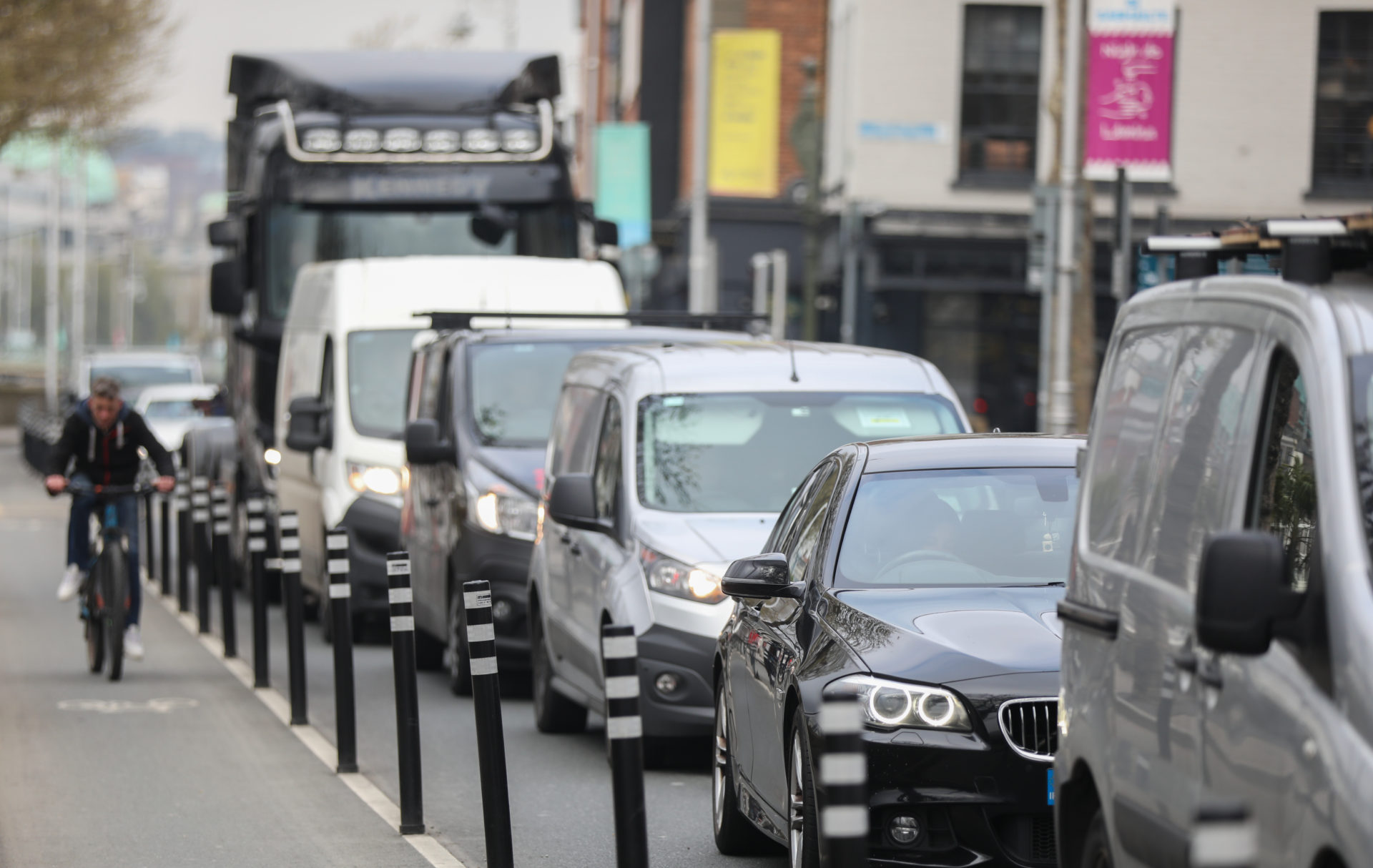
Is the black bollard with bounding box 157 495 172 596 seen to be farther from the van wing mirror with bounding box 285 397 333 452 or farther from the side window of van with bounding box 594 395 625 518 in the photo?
the side window of van with bounding box 594 395 625 518

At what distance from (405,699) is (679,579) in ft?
5.28

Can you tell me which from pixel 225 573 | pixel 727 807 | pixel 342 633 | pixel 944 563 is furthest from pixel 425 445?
pixel 944 563

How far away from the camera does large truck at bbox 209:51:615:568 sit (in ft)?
61.7

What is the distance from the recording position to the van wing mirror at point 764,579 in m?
7.21

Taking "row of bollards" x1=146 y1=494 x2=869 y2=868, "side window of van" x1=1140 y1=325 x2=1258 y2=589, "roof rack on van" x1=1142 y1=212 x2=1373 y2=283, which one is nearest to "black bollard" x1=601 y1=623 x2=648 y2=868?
"row of bollards" x1=146 y1=494 x2=869 y2=868

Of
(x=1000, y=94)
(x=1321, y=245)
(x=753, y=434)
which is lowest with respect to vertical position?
(x=753, y=434)

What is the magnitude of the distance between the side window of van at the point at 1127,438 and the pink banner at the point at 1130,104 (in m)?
12.5

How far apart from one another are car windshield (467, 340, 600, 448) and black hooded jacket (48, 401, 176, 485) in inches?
73.9

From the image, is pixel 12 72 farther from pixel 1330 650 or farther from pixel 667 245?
pixel 1330 650

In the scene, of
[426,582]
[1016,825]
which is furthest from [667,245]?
[1016,825]

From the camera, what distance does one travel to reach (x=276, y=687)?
13.4 m

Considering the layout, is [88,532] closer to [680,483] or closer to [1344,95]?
[680,483]

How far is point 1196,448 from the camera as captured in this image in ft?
15.3

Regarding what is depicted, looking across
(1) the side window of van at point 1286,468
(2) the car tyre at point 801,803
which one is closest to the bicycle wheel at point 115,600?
(2) the car tyre at point 801,803
